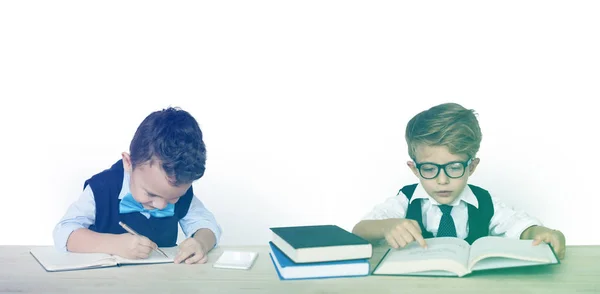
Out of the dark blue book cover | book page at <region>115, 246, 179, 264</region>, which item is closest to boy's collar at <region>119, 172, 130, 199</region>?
book page at <region>115, 246, 179, 264</region>

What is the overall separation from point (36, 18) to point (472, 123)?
224cm

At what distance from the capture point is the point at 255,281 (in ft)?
5.21

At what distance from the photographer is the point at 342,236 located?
5.62ft

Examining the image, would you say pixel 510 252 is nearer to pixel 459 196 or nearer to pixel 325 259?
pixel 325 259

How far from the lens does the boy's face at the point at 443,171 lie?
6.88 feet

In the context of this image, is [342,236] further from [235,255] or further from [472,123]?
[472,123]

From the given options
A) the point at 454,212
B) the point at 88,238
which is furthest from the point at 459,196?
the point at 88,238

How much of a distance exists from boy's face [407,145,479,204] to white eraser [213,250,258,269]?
25.6 inches

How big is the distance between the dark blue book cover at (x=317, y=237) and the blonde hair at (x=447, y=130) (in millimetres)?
508

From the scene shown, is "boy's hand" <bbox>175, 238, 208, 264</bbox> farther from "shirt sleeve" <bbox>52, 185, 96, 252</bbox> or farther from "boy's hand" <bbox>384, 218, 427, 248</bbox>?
"boy's hand" <bbox>384, 218, 427, 248</bbox>

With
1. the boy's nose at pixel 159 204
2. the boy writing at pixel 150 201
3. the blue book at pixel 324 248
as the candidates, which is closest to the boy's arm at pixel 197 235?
the boy writing at pixel 150 201

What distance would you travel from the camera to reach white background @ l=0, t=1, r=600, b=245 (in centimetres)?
317

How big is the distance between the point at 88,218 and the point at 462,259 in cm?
126

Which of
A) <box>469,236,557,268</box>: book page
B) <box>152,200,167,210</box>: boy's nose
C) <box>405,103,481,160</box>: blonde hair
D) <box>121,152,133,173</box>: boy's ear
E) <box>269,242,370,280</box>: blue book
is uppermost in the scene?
<box>405,103,481,160</box>: blonde hair
